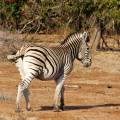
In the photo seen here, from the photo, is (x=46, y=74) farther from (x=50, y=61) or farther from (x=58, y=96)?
(x=58, y=96)

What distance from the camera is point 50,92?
1928 centimetres

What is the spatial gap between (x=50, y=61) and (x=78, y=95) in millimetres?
4570

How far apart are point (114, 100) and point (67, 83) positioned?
4.29m

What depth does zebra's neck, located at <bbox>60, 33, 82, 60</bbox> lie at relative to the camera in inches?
607

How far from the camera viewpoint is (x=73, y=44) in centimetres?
1551

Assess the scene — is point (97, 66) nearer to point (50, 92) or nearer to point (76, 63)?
point (76, 63)

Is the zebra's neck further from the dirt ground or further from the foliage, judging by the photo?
the foliage

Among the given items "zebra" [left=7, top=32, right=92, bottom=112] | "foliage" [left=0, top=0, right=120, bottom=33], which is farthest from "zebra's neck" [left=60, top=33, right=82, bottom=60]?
"foliage" [left=0, top=0, right=120, bottom=33]

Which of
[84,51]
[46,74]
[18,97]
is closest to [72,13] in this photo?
[84,51]

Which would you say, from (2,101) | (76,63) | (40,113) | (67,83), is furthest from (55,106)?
(76,63)

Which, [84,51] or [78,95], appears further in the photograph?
[78,95]

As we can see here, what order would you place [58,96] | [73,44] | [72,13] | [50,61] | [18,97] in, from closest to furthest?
[18,97]
[50,61]
[58,96]
[73,44]
[72,13]

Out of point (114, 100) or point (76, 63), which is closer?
point (114, 100)

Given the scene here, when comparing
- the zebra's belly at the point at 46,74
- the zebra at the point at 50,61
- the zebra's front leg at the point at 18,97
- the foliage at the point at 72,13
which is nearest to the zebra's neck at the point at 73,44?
the zebra at the point at 50,61
